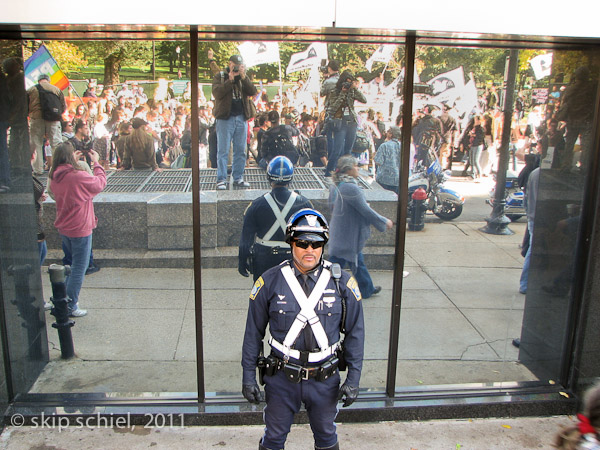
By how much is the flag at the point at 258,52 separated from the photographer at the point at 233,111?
6cm

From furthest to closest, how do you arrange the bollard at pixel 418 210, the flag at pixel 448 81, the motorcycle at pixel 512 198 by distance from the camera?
1. the motorcycle at pixel 512 198
2. the bollard at pixel 418 210
3. the flag at pixel 448 81

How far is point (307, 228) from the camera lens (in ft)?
12.2

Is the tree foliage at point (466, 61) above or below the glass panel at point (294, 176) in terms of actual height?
above

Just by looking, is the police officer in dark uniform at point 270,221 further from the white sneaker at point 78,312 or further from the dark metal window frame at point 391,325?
the white sneaker at point 78,312

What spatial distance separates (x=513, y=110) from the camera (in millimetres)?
4910

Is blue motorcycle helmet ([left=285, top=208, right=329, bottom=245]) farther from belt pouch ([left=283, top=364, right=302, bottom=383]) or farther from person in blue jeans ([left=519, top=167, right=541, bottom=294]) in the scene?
person in blue jeans ([left=519, top=167, right=541, bottom=294])

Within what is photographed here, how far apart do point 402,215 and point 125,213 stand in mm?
2382

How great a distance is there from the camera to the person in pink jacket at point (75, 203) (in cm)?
474

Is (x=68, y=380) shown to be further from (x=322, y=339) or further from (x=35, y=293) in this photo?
(x=322, y=339)

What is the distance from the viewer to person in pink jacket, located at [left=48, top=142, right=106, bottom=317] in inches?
187

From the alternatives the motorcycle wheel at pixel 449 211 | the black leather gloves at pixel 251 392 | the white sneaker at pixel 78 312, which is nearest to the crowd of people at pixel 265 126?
the motorcycle wheel at pixel 449 211

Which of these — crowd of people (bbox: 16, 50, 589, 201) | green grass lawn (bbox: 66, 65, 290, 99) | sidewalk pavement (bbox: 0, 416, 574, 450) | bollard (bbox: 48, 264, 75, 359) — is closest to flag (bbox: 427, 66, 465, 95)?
crowd of people (bbox: 16, 50, 589, 201)

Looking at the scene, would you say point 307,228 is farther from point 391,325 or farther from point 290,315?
point 391,325

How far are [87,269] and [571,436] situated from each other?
153 inches
